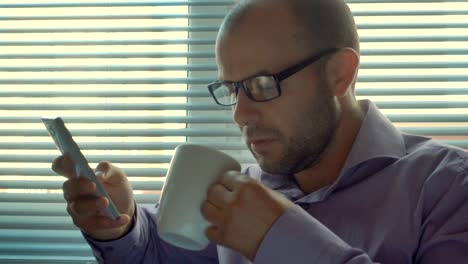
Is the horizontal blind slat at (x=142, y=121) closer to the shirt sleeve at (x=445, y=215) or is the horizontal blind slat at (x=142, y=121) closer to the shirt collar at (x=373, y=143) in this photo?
the shirt collar at (x=373, y=143)

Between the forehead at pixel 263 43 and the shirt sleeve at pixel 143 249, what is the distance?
348mm

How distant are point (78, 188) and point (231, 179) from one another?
0.91ft

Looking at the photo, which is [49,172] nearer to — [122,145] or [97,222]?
[122,145]

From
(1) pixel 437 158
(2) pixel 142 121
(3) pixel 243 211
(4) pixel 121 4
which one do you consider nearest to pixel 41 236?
(2) pixel 142 121

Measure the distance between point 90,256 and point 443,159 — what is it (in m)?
0.85

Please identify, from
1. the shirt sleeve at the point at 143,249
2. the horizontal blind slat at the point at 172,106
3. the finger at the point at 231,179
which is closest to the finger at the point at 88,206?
the shirt sleeve at the point at 143,249

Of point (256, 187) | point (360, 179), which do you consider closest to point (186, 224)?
point (256, 187)

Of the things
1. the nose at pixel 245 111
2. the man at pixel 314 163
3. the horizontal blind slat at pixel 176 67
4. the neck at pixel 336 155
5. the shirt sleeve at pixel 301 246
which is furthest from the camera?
the horizontal blind slat at pixel 176 67

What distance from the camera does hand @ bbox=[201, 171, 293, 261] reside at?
88 centimetres

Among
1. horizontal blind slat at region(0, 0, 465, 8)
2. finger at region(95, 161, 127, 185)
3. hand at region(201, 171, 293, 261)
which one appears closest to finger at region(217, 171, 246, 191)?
hand at region(201, 171, 293, 261)

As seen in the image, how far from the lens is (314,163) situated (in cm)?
118

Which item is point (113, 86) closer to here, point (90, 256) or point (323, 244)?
point (90, 256)

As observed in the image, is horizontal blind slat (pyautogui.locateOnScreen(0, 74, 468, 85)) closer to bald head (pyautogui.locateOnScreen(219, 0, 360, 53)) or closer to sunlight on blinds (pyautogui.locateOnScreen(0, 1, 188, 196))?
sunlight on blinds (pyautogui.locateOnScreen(0, 1, 188, 196))

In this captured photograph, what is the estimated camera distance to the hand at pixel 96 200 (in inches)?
40.1
